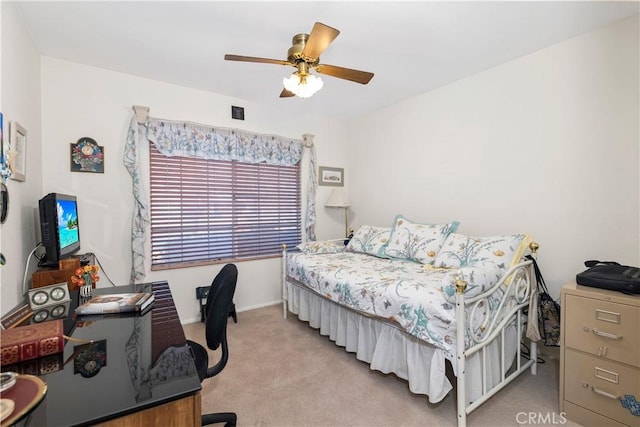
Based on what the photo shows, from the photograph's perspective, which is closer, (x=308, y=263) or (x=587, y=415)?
(x=587, y=415)

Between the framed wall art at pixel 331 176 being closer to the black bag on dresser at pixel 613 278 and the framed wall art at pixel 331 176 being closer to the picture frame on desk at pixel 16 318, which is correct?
the black bag on dresser at pixel 613 278

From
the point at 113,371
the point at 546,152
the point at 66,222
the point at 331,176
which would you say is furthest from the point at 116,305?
the point at 331,176

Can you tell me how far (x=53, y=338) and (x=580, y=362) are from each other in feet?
8.23

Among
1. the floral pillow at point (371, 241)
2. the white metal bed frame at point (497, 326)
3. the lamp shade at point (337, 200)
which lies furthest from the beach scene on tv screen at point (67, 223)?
the lamp shade at point (337, 200)

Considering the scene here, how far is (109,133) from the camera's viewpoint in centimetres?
281

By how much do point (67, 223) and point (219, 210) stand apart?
1.45m

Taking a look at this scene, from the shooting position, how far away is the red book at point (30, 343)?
0.90 meters

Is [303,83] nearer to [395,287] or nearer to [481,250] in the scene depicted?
[395,287]

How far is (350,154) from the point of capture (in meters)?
4.43

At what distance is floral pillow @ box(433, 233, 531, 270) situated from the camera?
7.10ft

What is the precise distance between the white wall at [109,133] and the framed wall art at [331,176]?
3.81 feet

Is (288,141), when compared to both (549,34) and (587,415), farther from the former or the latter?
(587,415)

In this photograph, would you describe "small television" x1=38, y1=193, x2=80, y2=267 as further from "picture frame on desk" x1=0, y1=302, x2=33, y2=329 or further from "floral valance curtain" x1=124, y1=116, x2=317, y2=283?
"floral valance curtain" x1=124, y1=116, x2=317, y2=283

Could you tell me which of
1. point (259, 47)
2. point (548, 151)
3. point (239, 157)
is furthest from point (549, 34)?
point (239, 157)
